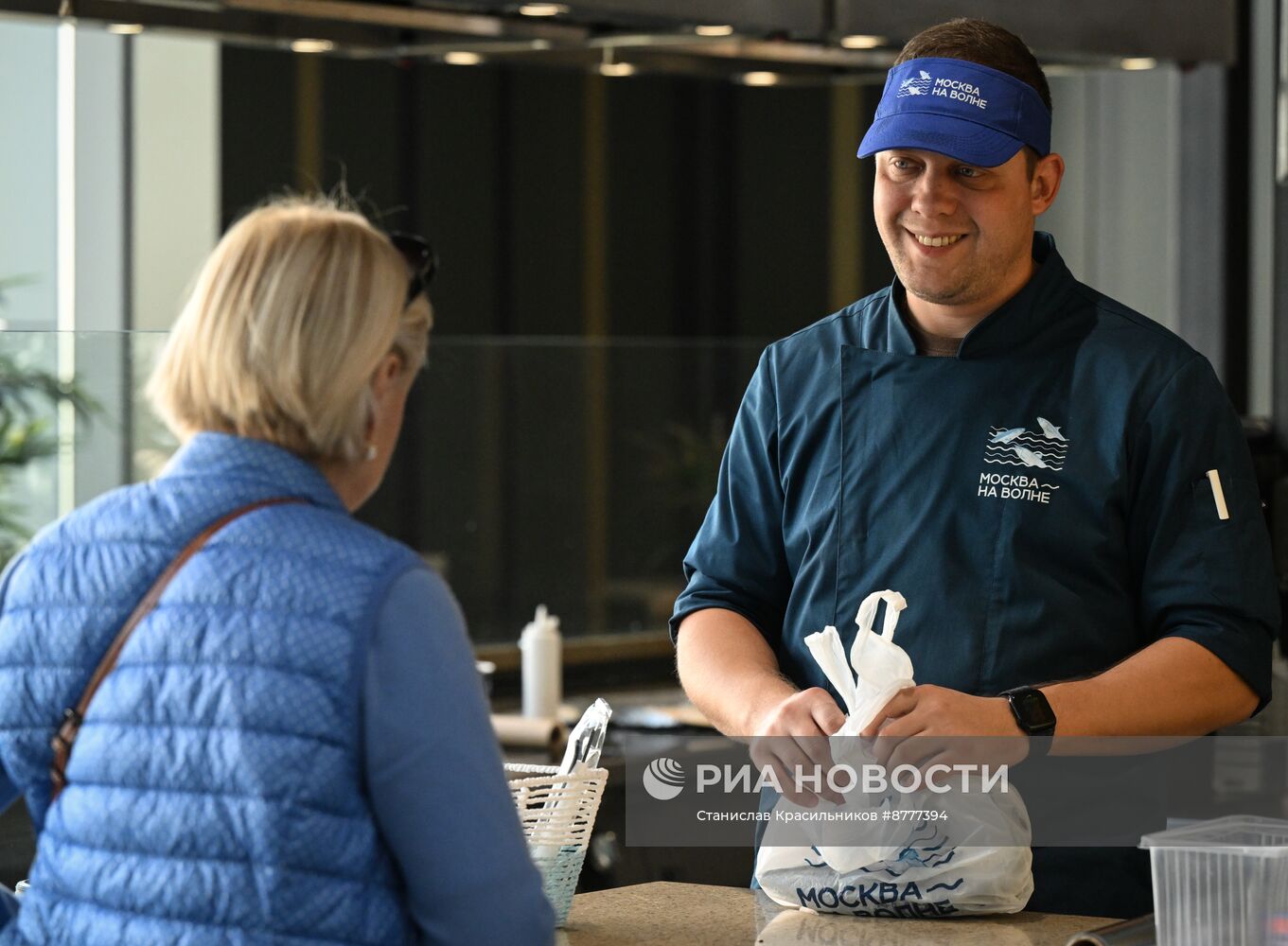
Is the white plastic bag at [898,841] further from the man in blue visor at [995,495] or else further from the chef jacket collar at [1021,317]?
the chef jacket collar at [1021,317]

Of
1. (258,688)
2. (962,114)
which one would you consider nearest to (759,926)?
(258,688)

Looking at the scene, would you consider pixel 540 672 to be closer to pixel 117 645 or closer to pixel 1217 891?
pixel 1217 891

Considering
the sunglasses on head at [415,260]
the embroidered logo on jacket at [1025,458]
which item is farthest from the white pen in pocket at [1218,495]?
the sunglasses on head at [415,260]

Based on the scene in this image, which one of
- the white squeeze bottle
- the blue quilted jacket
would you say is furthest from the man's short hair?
the white squeeze bottle

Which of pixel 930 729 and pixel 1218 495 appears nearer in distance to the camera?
pixel 930 729

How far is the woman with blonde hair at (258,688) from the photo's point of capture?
0.99 m

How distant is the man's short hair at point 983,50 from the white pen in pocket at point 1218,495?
1.25 feet

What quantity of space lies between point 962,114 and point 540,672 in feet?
5.85

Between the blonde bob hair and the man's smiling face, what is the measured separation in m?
0.76

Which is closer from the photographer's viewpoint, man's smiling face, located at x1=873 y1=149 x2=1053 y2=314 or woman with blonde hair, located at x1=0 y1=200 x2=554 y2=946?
woman with blonde hair, located at x1=0 y1=200 x2=554 y2=946

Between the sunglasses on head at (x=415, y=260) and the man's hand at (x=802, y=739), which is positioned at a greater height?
the sunglasses on head at (x=415, y=260)

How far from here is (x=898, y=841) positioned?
144 cm

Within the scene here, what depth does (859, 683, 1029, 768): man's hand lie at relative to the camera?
1.40 metres

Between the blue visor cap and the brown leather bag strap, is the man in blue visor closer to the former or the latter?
the blue visor cap
